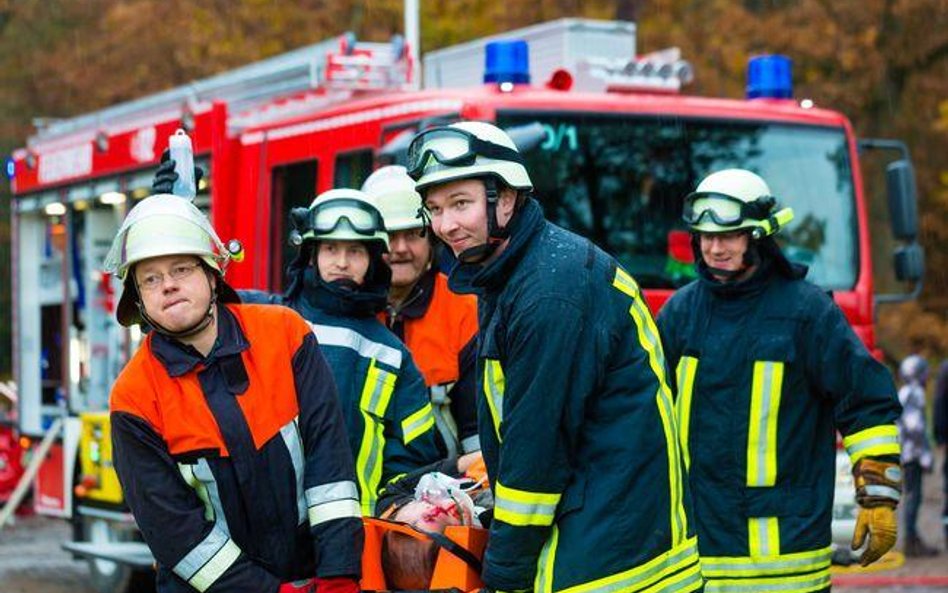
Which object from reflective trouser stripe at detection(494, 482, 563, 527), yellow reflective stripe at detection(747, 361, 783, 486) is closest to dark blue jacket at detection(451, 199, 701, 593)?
reflective trouser stripe at detection(494, 482, 563, 527)

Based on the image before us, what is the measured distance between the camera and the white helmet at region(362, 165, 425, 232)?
6.43 m

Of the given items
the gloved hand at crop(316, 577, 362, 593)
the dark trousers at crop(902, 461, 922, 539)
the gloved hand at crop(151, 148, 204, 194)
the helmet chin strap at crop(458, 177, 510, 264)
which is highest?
the gloved hand at crop(151, 148, 204, 194)

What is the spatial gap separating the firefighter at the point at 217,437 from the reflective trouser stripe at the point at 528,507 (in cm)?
45

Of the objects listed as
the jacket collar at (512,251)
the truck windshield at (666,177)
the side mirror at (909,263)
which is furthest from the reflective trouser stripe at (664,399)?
the side mirror at (909,263)

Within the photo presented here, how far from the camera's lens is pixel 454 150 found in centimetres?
451

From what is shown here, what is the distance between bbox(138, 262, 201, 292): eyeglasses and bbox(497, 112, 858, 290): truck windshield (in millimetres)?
4586

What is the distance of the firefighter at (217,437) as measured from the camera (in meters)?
4.48

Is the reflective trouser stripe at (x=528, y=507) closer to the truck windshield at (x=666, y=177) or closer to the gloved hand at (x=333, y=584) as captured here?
the gloved hand at (x=333, y=584)

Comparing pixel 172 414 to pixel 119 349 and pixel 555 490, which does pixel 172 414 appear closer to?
pixel 555 490

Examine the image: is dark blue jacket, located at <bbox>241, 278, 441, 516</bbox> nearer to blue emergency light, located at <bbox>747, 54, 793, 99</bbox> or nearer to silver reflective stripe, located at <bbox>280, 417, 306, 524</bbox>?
silver reflective stripe, located at <bbox>280, 417, 306, 524</bbox>

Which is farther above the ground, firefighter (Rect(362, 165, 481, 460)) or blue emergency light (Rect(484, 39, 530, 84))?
blue emergency light (Rect(484, 39, 530, 84))

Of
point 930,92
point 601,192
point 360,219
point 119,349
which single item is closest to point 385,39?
point 930,92

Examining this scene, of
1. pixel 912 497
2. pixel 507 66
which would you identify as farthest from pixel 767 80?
pixel 912 497

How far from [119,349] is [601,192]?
3946 millimetres
